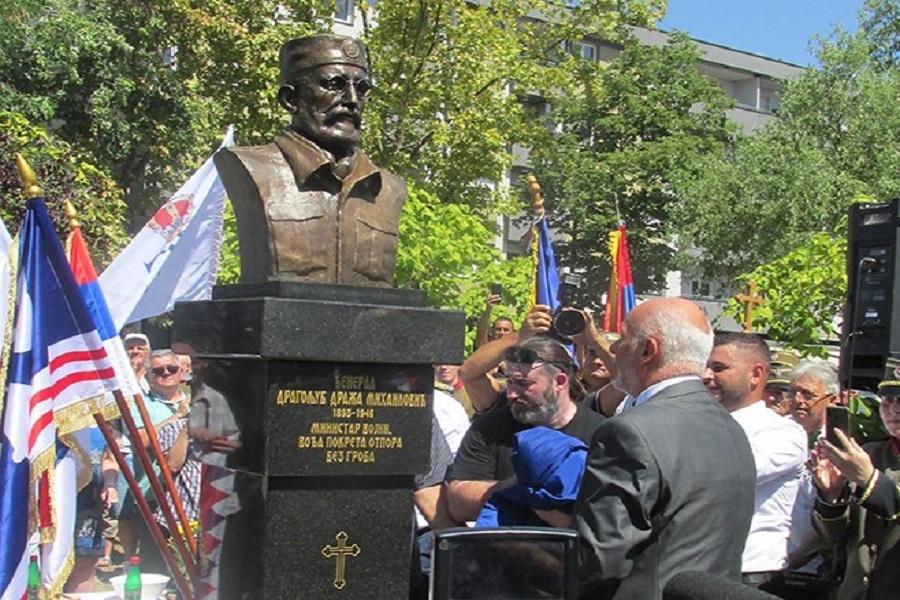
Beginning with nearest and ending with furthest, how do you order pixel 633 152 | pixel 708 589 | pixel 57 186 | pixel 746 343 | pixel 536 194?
pixel 708 589
pixel 746 343
pixel 536 194
pixel 57 186
pixel 633 152

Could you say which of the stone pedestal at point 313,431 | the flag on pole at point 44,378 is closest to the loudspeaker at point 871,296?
the stone pedestal at point 313,431

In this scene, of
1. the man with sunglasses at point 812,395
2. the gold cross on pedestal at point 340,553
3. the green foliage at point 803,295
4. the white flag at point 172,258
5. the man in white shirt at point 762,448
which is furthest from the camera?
the green foliage at point 803,295

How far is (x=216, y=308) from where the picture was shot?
4969mm

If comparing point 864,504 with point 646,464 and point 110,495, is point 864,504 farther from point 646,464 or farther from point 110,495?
point 110,495

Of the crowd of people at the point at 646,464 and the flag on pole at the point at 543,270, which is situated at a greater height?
the flag on pole at the point at 543,270

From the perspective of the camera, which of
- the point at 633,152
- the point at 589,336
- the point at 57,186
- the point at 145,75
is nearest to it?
the point at 589,336

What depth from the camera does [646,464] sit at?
Answer: 3.39 m

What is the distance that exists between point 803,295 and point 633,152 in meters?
20.5

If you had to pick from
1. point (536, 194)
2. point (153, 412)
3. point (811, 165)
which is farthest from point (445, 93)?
point (153, 412)

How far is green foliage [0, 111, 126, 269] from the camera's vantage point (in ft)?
39.1

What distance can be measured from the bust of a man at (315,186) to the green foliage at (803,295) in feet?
34.2

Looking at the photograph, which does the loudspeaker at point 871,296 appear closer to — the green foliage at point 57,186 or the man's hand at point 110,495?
the man's hand at point 110,495

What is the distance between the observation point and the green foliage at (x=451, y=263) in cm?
1733

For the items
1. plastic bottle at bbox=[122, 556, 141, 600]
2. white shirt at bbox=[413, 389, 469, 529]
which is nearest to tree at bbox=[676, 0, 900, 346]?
white shirt at bbox=[413, 389, 469, 529]
